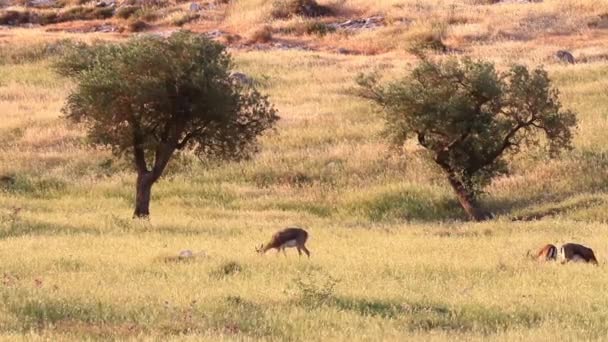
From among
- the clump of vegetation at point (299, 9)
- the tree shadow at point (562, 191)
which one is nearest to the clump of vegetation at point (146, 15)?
the clump of vegetation at point (299, 9)

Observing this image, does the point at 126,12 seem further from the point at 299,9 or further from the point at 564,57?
the point at 564,57

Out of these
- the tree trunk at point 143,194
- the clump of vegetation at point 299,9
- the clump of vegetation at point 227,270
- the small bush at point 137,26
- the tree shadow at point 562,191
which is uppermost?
the clump of vegetation at point 299,9

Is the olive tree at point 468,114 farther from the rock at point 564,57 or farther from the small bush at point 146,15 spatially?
the small bush at point 146,15

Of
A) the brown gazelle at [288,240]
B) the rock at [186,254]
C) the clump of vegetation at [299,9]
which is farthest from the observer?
the clump of vegetation at [299,9]

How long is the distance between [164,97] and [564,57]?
32710mm

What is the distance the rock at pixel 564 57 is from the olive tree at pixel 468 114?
2423 centimetres

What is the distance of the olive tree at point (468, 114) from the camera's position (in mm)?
32062

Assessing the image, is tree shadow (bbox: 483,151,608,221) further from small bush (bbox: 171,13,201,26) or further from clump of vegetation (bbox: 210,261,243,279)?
small bush (bbox: 171,13,201,26)

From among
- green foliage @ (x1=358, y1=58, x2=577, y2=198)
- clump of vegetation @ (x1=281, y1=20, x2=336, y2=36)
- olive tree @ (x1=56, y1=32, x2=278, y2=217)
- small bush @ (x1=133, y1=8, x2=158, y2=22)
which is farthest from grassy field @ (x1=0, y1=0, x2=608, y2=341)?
small bush @ (x1=133, y1=8, x2=158, y2=22)

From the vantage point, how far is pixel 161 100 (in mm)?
29797

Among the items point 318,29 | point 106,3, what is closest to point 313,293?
point 318,29

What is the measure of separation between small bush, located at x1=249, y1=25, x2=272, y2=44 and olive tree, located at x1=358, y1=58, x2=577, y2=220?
4172 cm

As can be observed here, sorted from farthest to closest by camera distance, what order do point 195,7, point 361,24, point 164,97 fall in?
1. point 195,7
2. point 361,24
3. point 164,97

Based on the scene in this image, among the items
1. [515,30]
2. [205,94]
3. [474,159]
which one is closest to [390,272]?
[205,94]
